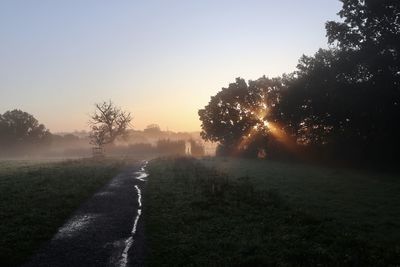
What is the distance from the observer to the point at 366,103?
47.3 meters

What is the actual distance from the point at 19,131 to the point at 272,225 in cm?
11997

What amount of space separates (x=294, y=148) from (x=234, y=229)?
52.3 metres

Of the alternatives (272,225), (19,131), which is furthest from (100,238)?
(19,131)

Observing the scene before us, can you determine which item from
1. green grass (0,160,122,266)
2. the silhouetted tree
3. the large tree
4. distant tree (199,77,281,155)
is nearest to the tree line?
the large tree

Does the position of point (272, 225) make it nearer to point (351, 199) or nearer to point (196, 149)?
point (351, 199)

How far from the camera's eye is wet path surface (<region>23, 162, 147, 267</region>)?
14422 millimetres

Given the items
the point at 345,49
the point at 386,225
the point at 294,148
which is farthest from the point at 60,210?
the point at 294,148

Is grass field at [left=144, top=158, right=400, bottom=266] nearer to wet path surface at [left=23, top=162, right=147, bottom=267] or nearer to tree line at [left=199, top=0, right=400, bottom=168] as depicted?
wet path surface at [left=23, top=162, right=147, bottom=267]

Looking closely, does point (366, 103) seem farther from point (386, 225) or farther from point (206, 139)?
point (206, 139)

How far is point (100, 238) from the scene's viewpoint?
56.7 feet

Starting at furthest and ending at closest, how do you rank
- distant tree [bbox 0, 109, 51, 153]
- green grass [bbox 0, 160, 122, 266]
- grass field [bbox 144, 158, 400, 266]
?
1. distant tree [bbox 0, 109, 51, 153]
2. green grass [bbox 0, 160, 122, 266]
3. grass field [bbox 144, 158, 400, 266]

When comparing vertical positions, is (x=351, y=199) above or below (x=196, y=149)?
below

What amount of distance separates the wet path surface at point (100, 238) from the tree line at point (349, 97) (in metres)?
31.8

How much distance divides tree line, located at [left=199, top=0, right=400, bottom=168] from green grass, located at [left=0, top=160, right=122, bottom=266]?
29963 millimetres
